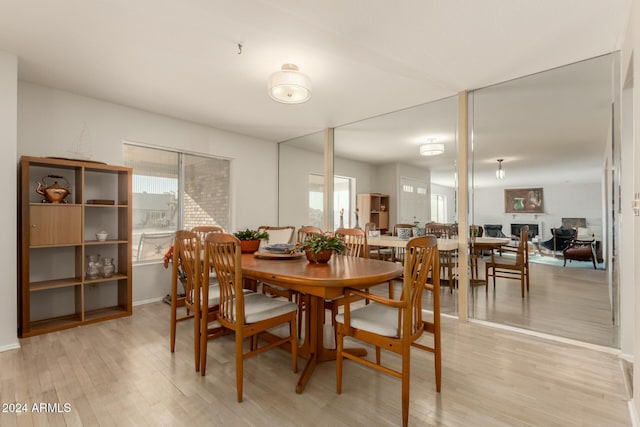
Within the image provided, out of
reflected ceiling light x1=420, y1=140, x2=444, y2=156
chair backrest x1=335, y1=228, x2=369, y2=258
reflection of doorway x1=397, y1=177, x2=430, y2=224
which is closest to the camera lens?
chair backrest x1=335, y1=228, x2=369, y2=258

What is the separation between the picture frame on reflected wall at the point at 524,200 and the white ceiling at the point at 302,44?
1.31ft

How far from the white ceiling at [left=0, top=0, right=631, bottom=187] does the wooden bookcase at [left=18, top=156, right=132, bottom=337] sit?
948 millimetres

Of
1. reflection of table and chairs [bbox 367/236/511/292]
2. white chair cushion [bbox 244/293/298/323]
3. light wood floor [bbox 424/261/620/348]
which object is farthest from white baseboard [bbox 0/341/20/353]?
light wood floor [bbox 424/261/620/348]

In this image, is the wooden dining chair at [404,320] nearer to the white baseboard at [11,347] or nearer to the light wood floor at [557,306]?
the light wood floor at [557,306]

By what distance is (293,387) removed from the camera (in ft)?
6.62

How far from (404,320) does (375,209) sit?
2975 millimetres

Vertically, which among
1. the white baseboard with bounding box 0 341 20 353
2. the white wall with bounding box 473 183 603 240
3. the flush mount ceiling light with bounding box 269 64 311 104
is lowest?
the white baseboard with bounding box 0 341 20 353

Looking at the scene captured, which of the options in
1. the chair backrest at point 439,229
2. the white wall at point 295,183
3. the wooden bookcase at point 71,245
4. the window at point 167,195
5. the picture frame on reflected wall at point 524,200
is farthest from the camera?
the white wall at point 295,183

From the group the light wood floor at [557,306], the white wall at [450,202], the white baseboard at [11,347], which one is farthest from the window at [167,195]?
the light wood floor at [557,306]

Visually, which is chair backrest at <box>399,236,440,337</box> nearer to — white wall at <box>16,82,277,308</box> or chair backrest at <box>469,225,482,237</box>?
chair backrest at <box>469,225,482,237</box>

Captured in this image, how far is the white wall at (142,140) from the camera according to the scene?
3209 millimetres

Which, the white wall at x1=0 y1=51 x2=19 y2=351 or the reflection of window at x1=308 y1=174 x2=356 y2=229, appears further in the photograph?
the reflection of window at x1=308 y1=174 x2=356 y2=229

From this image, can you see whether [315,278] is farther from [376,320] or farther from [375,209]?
[375,209]

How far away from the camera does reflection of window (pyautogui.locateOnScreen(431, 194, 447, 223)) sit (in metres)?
3.64
